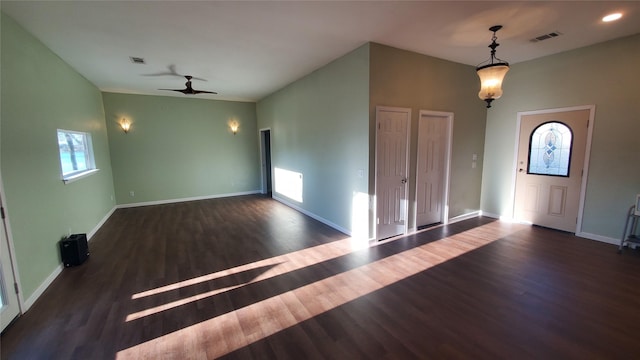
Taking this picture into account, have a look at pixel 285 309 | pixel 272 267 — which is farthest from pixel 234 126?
pixel 285 309

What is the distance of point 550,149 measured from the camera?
4.43 metres

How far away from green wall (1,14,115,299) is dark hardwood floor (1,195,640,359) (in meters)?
0.47

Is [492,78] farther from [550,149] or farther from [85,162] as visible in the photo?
[85,162]

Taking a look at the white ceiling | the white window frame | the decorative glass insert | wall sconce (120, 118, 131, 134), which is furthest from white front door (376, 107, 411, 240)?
wall sconce (120, 118, 131, 134)

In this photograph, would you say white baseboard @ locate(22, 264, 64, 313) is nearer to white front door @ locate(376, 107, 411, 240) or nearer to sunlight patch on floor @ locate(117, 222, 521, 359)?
sunlight patch on floor @ locate(117, 222, 521, 359)

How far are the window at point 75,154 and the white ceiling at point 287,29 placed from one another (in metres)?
1.17

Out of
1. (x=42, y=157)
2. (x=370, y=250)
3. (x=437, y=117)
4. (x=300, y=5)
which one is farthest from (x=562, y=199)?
(x=42, y=157)

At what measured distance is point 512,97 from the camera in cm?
477

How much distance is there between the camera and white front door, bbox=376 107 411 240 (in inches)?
153

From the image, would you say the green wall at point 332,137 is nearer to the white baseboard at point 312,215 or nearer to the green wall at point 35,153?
the white baseboard at point 312,215

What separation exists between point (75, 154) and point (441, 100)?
633cm

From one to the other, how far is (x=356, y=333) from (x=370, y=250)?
170cm

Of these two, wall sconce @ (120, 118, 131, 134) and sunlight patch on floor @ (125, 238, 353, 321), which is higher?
wall sconce @ (120, 118, 131, 134)

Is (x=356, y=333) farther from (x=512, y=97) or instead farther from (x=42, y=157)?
(x=512, y=97)
